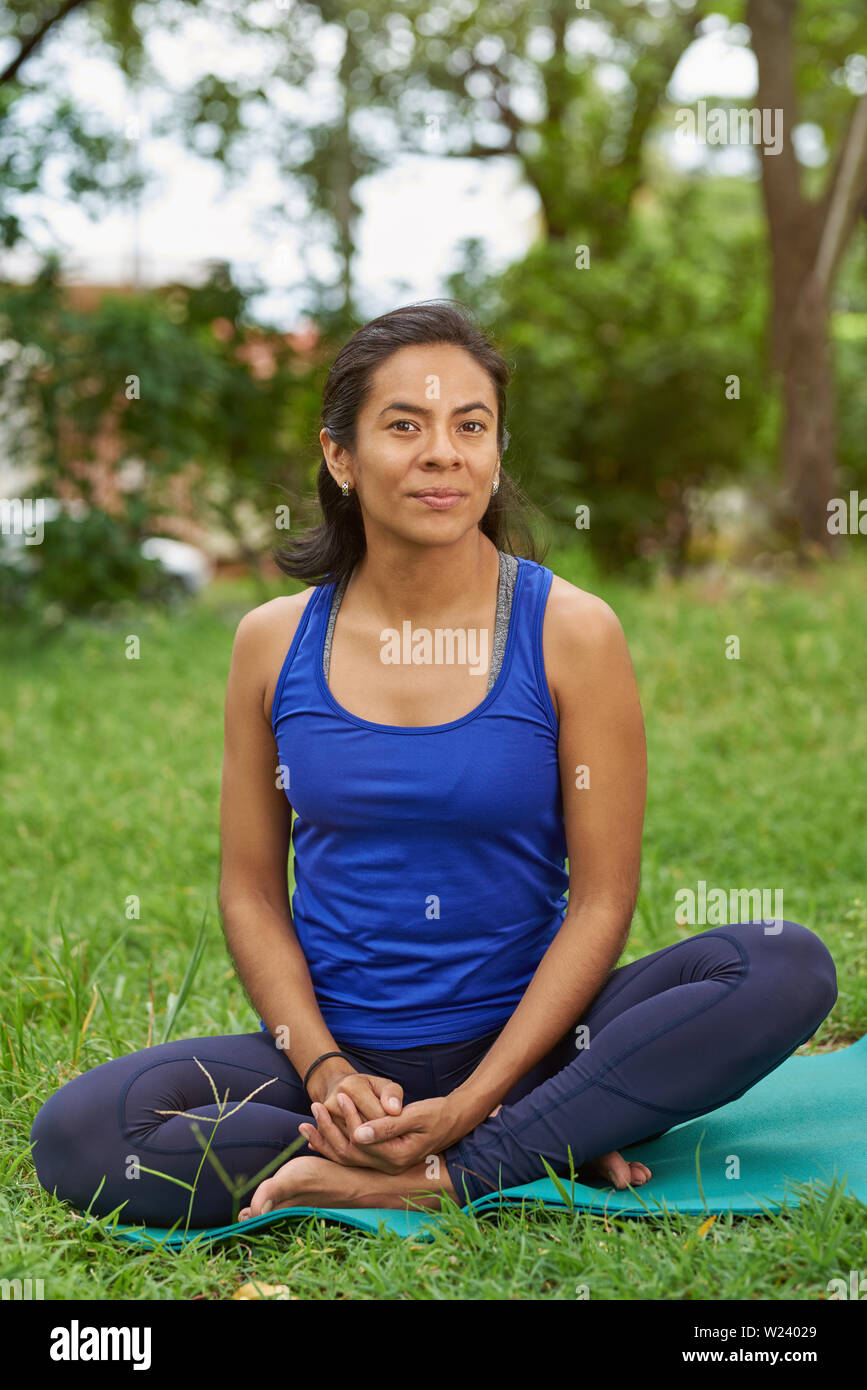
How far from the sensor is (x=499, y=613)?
7.96 ft

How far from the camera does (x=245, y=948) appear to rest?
247cm

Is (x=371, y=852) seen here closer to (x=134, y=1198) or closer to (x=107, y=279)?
(x=134, y=1198)

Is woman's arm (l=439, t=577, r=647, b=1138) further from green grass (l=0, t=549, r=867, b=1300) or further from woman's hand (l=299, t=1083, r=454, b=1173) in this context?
green grass (l=0, t=549, r=867, b=1300)

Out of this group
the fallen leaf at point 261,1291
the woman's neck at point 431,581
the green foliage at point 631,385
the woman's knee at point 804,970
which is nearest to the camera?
the fallen leaf at point 261,1291

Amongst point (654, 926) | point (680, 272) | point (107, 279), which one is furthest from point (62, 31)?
point (107, 279)

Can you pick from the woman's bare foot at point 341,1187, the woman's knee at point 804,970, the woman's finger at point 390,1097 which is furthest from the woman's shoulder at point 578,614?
the woman's bare foot at point 341,1187

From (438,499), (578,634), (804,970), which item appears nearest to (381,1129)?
(804,970)

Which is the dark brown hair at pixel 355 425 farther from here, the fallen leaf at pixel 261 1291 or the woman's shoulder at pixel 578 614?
the fallen leaf at pixel 261 1291

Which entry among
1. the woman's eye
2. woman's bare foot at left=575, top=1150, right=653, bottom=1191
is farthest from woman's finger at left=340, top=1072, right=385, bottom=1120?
the woman's eye

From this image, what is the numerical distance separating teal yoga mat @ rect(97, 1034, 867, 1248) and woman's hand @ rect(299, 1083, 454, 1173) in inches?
3.5

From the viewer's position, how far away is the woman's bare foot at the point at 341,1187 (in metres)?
2.21

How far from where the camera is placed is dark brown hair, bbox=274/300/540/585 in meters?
2.37

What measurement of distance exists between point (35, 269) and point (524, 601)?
288 inches

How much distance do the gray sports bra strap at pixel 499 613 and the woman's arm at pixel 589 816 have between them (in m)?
0.08
